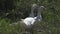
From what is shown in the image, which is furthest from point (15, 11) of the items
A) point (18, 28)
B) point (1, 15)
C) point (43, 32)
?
point (43, 32)

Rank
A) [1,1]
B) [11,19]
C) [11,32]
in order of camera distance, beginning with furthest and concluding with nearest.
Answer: [1,1], [11,19], [11,32]

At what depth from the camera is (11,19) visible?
950 cm

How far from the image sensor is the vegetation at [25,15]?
27.4 ft

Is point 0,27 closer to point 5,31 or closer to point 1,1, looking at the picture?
point 5,31

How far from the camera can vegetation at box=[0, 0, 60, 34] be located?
835cm

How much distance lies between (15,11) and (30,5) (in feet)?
2.23

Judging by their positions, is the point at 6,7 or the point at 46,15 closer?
the point at 46,15

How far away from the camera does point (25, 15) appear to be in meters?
9.84

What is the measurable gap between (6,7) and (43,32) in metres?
2.67

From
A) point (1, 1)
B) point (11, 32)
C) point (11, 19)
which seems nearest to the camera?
point (11, 32)

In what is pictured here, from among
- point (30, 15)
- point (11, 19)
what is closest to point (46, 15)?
point (30, 15)

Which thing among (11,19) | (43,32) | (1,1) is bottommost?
(43,32)

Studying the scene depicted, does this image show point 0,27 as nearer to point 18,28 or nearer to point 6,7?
point 18,28

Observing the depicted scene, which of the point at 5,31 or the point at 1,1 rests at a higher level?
the point at 1,1
